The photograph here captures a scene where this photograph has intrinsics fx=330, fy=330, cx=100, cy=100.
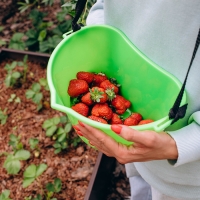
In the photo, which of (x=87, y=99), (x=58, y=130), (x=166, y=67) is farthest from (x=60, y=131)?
(x=166, y=67)

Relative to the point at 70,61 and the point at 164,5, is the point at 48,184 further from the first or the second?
the point at 164,5

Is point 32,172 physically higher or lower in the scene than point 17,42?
lower

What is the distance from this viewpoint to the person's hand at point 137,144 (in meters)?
0.66

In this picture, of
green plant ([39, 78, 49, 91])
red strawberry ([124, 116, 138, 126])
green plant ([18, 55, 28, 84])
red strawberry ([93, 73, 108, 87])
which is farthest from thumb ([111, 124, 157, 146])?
green plant ([18, 55, 28, 84])

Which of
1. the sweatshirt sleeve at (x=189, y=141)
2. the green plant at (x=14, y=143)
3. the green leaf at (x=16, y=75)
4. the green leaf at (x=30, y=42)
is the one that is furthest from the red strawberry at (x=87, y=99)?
the green leaf at (x=30, y=42)

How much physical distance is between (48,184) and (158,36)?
915 mm

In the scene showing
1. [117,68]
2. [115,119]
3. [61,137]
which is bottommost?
[61,137]

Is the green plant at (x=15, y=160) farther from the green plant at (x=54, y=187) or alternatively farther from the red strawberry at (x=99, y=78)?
the red strawberry at (x=99, y=78)

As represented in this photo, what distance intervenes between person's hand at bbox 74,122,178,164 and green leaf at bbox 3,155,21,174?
0.82 meters

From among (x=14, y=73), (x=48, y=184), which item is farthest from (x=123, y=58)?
(x=14, y=73)

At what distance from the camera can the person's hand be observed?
0.66 meters

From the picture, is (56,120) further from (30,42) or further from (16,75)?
(30,42)

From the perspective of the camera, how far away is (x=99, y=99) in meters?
1.00

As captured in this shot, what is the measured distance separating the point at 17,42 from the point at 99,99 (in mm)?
1277
